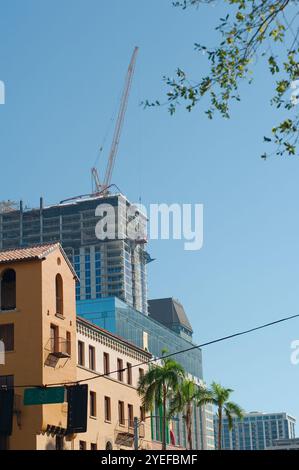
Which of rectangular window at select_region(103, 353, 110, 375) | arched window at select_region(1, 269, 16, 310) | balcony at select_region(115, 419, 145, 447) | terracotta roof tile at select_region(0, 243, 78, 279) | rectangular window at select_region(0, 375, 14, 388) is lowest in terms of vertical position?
balcony at select_region(115, 419, 145, 447)

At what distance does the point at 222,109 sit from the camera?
20688 millimetres

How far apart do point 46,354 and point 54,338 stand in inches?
90.4

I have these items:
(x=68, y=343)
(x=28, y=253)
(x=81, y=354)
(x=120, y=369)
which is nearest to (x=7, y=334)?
(x=68, y=343)

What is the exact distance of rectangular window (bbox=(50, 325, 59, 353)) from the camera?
62041 millimetres

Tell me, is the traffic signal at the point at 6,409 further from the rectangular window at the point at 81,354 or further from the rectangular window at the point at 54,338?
the rectangular window at the point at 81,354

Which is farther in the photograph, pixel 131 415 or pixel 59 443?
pixel 131 415

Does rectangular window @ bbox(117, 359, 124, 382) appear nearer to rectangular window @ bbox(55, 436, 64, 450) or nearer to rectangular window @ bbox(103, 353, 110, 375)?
rectangular window @ bbox(103, 353, 110, 375)

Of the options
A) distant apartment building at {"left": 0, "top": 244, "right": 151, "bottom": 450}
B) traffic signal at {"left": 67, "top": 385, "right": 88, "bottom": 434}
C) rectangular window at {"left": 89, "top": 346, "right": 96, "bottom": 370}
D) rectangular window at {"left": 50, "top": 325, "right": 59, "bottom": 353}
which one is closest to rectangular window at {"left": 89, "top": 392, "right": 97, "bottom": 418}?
distant apartment building at {"left": 0, "top": 244, "right": 151, "bottom": 450}

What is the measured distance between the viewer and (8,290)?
208 feet

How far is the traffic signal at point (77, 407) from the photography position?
190ft

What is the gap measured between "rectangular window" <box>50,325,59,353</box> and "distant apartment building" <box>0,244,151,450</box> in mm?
20

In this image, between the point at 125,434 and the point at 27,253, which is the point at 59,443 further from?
the point at 27,253

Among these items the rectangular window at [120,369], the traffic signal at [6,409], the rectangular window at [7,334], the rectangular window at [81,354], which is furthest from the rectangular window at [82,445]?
the rectangular window at [120,369]
